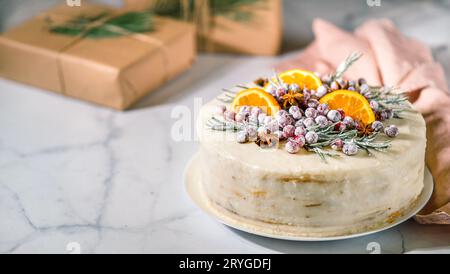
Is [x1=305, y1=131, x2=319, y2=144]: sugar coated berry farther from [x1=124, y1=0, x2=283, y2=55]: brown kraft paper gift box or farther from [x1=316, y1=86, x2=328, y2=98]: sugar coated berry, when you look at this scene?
[x1=124, y1=0, x2=283, y2=55]: brown kraft paper gift box

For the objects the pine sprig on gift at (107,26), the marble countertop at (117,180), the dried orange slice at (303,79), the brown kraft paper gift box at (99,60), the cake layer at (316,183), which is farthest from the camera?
the pine sprig on gift at (107,26)

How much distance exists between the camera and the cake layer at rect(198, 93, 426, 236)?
123 centimetres

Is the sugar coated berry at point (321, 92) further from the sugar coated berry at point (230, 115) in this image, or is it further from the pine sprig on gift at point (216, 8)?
the pine sprig on gift at point (216, 8)

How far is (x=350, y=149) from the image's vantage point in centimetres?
124

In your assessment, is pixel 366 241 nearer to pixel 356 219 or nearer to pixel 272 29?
pixel 356 219

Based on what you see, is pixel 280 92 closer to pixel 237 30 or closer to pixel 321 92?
pixel 321 92

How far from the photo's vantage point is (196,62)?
81.4 inches

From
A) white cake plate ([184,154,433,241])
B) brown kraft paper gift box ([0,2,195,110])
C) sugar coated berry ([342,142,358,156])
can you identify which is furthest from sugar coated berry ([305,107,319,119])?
brown kraft paper gift box ([0,2,195,110])

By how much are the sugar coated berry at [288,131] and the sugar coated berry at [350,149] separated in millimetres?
102

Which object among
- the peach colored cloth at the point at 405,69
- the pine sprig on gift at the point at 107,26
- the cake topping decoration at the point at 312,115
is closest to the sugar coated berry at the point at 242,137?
the cake topping decoration at the point at 312,115

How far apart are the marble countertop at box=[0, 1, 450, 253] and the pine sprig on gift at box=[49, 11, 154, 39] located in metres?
0.19

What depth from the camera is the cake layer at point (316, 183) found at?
4.02 ft

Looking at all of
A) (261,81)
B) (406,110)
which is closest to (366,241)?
(406,110)

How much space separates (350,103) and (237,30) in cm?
78
